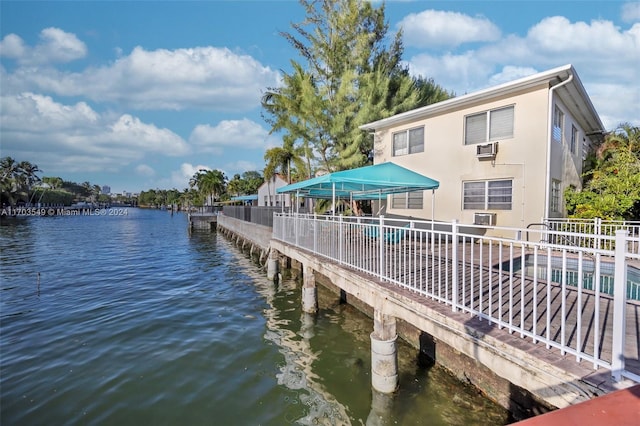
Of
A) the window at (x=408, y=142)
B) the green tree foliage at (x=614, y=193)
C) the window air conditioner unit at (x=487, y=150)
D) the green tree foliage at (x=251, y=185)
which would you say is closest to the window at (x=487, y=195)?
the window air conditioner unit at (x=487, y=150)

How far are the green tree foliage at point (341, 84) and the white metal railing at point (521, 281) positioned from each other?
8.70 metres

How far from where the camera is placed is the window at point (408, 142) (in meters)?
13.8

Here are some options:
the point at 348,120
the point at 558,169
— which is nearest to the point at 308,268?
the point at 558,169

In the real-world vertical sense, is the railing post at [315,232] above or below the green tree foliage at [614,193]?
below

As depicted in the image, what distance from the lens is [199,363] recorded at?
21.3 ft

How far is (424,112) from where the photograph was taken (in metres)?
13.1

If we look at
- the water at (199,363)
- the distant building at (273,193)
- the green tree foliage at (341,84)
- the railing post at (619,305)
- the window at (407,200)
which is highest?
the green tree foliage at (341,84)

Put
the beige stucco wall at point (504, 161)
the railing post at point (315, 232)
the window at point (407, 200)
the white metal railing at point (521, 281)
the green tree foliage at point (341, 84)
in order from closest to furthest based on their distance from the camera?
the white metal railing at point (521, 281) → the railing post at point (315, 232) → the beige stucco wall at point (504, 161) → the window at point (407, 200) → the green tree foliage at point (341, 84)

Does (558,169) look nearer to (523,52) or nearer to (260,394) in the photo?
(523,52)

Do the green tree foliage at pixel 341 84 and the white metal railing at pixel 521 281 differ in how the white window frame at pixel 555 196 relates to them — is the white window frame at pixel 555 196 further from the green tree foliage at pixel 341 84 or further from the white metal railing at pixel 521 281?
the green tree foliage at pixel 341 84

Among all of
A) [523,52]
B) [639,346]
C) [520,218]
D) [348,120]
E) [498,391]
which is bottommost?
[498,391]

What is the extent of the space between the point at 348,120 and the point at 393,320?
14.1m

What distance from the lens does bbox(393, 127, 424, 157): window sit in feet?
45.3

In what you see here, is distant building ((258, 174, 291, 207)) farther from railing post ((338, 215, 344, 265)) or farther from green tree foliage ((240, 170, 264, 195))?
railing post ((338, 215, 344, 265))
